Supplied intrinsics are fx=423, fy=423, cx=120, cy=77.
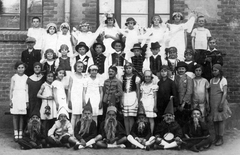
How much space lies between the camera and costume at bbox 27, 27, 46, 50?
29.8ft

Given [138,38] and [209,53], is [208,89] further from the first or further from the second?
[138,38]

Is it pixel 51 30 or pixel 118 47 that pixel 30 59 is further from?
pixel 118 47

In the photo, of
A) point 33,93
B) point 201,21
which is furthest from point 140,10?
point 33,93

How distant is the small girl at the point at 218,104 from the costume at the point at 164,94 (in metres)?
0.77

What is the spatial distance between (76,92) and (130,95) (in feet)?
3.47

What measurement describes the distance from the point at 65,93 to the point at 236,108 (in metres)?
3.88

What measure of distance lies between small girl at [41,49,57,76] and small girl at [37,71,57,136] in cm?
30

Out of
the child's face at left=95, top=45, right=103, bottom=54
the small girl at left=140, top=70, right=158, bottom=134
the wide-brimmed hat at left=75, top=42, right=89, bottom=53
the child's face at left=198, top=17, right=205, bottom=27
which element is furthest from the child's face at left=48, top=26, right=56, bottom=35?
the child's face at left=198, top=17, right=205, bottom=27

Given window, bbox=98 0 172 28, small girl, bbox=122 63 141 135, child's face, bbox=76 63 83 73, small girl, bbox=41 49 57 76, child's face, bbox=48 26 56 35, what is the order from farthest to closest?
window, bbox=98 0 172 28 < child's face, bbox=48 26 56 35 < small girl, bbox=41 49 57 76 < child's face, bbox=76 63 83 73 < small girl, bbox=122 63 141 135

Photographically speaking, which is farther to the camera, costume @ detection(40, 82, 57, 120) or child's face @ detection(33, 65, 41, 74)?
child's face @ detection(33, 65, 41, 74)

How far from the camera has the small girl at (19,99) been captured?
811cm

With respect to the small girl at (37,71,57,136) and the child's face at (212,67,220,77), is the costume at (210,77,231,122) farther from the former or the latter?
the small girl at (37,71,57,136)

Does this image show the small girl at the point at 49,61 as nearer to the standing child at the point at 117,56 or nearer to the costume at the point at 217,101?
the standing child at the point at 117,56

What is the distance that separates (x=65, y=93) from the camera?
844 cm
